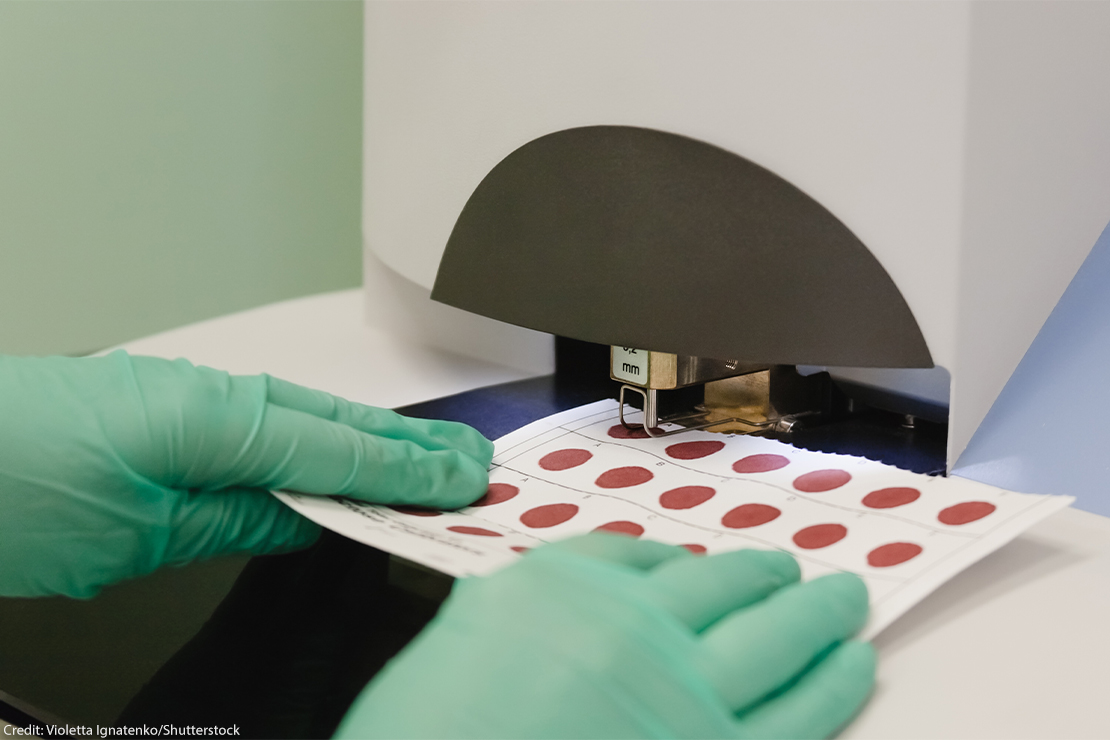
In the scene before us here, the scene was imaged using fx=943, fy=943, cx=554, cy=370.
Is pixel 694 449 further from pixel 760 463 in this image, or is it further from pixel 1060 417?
pixel 1060 417

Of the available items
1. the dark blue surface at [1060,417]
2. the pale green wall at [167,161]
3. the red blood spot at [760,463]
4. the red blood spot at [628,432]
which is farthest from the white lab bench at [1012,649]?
the pale green wall at [167,161]

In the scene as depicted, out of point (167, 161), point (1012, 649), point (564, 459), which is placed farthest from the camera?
point (167, 161)

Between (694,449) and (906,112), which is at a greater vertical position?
(906,112)

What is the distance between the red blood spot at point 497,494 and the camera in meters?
0.63

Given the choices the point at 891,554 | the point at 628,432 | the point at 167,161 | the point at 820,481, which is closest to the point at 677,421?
the point at 628,432

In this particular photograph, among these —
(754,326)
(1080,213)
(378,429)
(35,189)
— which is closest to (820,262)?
(754,326)

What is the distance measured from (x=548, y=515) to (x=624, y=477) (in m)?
0.08

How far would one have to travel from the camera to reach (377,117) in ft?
2.91

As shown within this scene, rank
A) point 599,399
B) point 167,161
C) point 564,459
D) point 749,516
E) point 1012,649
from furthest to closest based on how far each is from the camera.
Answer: point 167,161, point 599,399, point 564,459, point 749,516, point 1012,649

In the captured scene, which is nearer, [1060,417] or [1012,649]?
[1012,649]

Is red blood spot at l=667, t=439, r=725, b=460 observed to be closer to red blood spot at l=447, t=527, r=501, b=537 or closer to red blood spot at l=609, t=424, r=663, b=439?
red blood spot at l=609, t=424, r=663, b=439

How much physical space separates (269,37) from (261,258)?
362mm

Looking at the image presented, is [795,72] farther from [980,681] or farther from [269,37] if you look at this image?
[269,37]

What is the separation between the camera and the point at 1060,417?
0.61 m
